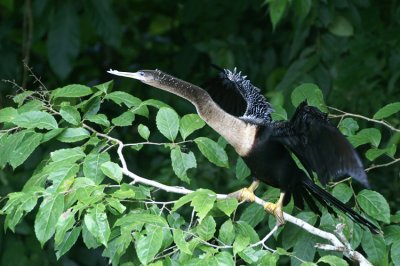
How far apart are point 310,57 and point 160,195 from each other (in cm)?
100

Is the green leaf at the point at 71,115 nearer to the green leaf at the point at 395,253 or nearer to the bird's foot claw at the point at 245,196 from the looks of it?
the bird's foot claw at the point at 245,196

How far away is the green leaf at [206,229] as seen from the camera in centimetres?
228

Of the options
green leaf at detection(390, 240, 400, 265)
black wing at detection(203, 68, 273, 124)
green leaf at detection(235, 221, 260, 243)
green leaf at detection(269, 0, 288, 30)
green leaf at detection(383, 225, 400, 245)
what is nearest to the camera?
green leaf at detection(235, 221, 260, 243)

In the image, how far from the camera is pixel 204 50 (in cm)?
504

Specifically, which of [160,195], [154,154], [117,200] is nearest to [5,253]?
[160,195]

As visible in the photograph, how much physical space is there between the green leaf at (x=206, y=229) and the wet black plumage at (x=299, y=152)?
0.34m

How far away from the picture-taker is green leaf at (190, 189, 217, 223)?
7.37ft

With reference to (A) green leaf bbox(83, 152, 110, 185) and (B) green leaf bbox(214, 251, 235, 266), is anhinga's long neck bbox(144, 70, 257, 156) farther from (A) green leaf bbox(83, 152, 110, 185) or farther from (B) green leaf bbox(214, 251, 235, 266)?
(B) green leaf bbox(214, 251, 235, 266)

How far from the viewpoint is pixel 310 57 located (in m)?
4.50

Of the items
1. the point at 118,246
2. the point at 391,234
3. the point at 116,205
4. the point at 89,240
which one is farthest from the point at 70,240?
the point at 391,234

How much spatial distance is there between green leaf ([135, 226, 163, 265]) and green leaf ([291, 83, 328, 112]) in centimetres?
102

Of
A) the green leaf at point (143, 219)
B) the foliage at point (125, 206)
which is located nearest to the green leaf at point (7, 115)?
the foliage at point (125, 206)

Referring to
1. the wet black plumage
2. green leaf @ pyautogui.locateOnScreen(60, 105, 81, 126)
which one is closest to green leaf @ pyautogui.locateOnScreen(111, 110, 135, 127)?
green leaf @ pyautogui.locateOnScreen(60, 105, 81, 126)

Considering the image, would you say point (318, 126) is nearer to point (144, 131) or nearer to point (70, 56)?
point (144, 131)
